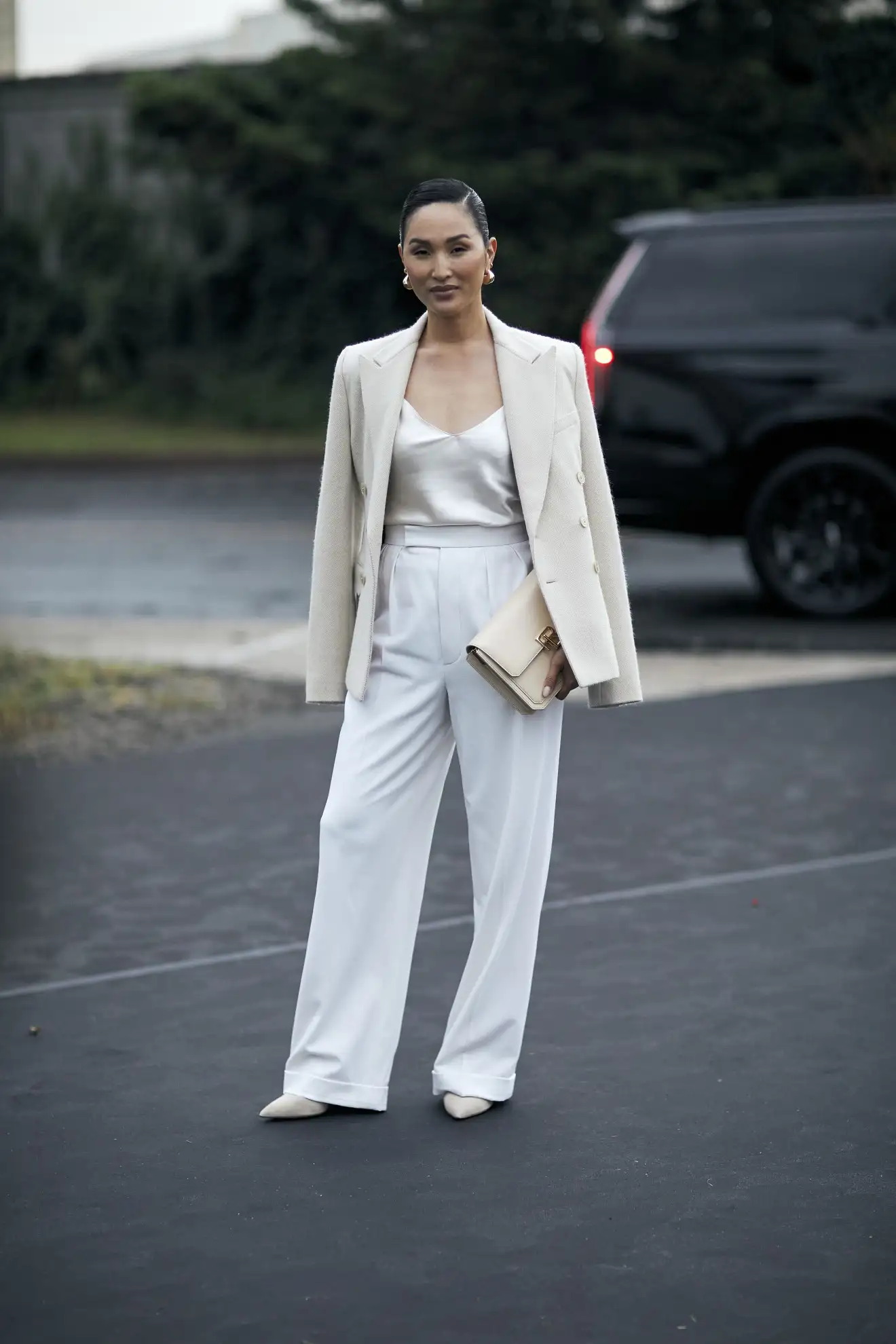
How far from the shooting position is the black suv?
11.9 m

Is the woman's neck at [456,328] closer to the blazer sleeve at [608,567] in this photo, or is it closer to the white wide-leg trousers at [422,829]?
the blazer sleeve at [608,567]

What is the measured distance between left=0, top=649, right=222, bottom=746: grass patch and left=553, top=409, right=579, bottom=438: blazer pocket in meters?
5.11

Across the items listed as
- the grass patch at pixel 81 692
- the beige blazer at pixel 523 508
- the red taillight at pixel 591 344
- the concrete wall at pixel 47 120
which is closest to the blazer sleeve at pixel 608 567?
the beige blazer at pixel 523 508

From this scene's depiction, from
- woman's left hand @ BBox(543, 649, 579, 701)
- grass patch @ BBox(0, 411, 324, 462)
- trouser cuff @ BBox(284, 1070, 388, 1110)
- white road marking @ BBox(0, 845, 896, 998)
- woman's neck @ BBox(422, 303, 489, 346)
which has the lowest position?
grass patch @ BBox(0, 411, 324, 462)

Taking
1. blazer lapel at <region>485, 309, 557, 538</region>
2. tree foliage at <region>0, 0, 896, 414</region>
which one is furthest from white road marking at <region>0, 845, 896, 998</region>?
tree foliage at <region>0, 0, 896, 414</region>

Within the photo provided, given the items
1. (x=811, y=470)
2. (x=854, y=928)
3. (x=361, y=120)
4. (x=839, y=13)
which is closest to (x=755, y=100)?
(x=839, y=13)

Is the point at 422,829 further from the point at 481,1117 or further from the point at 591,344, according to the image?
the point at 591,344

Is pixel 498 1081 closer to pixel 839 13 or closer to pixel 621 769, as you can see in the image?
pixel 621 769

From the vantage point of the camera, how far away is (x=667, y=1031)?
5.29 meters

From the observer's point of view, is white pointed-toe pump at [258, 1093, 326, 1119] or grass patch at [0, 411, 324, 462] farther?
grass patch at [0, 411, 324, 462]

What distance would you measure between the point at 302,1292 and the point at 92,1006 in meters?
1.88

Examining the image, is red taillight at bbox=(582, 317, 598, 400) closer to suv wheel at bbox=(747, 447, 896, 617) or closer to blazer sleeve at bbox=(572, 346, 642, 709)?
suv wheel at bbox=(747, 447, 896, 617)

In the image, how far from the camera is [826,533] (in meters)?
12.1

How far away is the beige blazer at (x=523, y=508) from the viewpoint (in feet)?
14.7
